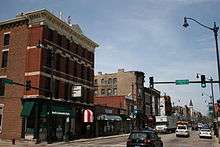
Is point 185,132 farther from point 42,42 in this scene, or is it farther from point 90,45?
point 42,42

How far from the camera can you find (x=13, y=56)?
44125mm

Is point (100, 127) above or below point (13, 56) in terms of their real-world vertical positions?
below

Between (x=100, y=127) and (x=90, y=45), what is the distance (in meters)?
14.3

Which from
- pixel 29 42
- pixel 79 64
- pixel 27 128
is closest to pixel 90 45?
pixel 79 64

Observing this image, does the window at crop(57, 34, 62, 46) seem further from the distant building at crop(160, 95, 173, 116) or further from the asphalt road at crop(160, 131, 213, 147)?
the distant building at crop(160, 95, 173, 116)

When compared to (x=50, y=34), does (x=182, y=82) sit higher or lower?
lower

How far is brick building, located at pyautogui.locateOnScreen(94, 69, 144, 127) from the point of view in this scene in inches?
3221

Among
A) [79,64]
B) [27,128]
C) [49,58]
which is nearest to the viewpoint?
[27,128]

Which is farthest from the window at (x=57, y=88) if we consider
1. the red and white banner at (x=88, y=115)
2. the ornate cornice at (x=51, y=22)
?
the red and white banner at (x=88, y=115)

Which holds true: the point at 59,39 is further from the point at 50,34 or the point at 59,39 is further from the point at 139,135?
the point at 139,135

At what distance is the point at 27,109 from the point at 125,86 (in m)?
46.1

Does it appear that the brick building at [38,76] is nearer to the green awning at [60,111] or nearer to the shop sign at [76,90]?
the green awning at [60,111]

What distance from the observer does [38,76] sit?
4141cm

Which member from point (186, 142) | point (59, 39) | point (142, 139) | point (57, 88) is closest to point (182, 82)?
point (186, 142)
